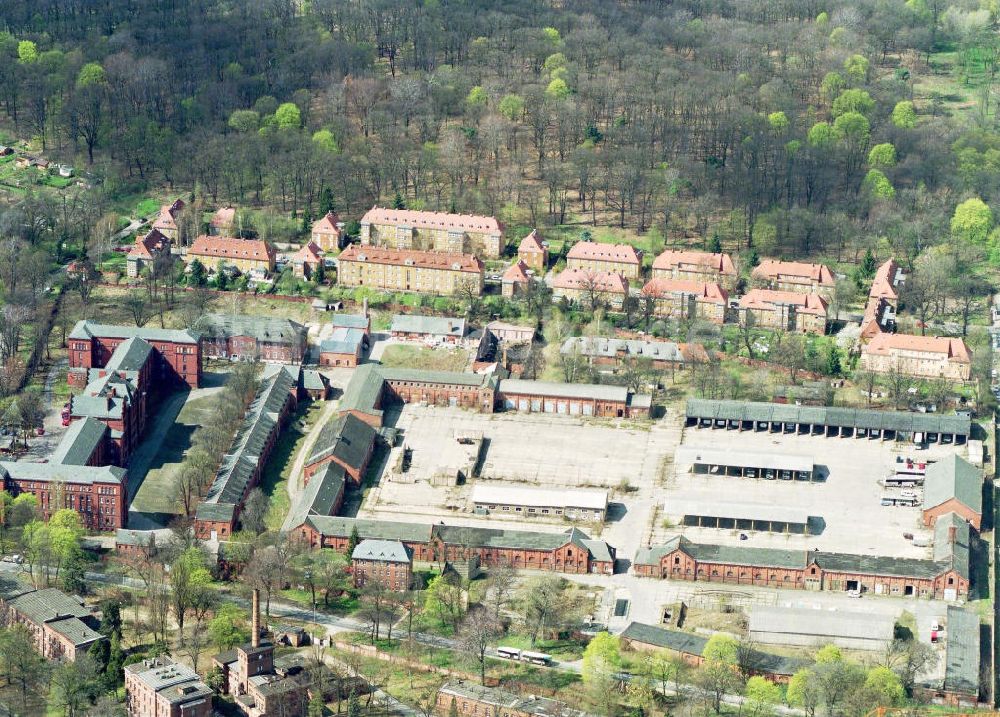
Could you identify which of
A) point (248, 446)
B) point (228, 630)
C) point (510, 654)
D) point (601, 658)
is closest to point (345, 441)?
point (248, 446)

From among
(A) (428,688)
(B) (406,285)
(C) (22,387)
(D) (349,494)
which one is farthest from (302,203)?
(A) (428,688)

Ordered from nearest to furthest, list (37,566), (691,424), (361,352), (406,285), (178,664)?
1. (178,664)
2. (37,566)
3. (691,424)
4. (361,352)
5. (406,285)

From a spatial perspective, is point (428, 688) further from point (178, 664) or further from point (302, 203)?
point (302, 203)

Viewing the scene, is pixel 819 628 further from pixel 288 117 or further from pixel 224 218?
pixel 288 117

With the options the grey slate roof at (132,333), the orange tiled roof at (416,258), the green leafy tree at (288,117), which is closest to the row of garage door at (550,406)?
the orange tiled roof at (416,258)

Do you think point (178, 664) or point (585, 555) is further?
point (585, 555)

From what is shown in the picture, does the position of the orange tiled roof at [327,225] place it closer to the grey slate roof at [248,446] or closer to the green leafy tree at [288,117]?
the green leafy tree at [288,117]
